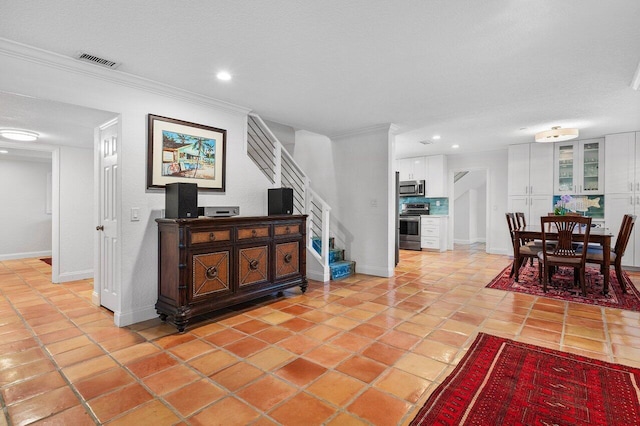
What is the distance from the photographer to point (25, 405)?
185cm

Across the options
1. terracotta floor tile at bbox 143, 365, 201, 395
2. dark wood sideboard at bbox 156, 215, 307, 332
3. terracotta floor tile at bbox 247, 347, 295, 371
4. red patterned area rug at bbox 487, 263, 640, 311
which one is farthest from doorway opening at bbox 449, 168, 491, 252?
terracotta floor tile at bbox 143, 365, 201, 395

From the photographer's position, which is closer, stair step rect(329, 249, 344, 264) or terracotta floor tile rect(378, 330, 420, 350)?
terracotta floor tile rect(378, 330, 420, 350)

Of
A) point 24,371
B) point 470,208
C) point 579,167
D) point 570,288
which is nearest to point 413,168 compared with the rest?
point 470,208

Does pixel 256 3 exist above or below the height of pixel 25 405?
above

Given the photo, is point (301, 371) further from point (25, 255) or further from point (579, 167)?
point (25, 255)

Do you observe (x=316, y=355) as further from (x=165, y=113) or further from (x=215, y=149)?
(x=165, y=113)

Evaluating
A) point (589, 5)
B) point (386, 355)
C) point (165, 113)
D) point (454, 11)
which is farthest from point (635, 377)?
point (165, 113)

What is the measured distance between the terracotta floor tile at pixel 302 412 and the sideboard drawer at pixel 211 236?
1.74 meters

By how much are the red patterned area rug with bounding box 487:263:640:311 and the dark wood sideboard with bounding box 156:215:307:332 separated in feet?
10.1

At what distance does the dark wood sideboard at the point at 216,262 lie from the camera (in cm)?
297

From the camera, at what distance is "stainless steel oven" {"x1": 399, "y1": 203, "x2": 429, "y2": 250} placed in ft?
26.7

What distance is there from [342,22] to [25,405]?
3.10 meters

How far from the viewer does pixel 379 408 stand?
182cm

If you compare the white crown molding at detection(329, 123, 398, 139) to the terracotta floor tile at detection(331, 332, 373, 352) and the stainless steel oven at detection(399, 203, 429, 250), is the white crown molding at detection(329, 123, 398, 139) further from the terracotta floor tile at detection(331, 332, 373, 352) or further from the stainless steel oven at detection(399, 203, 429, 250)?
the stainless steel oven at detection(399, 203, 429, 250)
